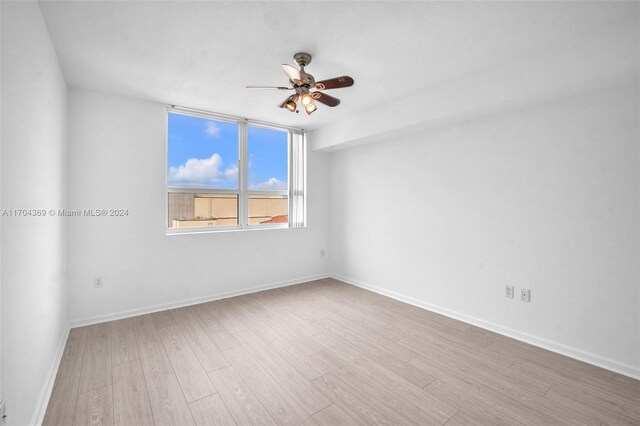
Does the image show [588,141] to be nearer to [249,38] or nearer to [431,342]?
[431,342]

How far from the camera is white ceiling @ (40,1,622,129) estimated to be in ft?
6.37

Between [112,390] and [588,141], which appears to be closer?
[112,390]

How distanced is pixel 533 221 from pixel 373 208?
→ 209 centimetres

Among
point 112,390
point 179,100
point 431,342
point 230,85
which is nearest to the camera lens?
point 112,390

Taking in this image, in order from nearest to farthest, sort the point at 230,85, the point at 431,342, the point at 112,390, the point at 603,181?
the point at 112,390 < the point at 603,181 < the point at 431,342 < the point at 230,85

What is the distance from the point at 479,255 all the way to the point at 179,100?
3967mm

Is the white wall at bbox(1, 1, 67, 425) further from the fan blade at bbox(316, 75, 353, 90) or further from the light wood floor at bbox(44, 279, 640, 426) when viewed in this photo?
→ the fan blade at bbox(316, 75, 353, 90)

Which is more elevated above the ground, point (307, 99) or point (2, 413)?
point (307, 99)

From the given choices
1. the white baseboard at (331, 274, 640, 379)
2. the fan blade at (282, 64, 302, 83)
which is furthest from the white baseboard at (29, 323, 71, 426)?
the white baseboard at (331, 274, 640, 379)

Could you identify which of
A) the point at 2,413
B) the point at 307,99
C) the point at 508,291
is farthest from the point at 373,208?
the point at 2,413

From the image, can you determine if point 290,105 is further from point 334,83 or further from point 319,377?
point 319,377

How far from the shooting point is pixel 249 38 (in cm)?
225

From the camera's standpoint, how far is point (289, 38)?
224cm

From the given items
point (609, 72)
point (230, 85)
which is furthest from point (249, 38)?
point (609, 72)
